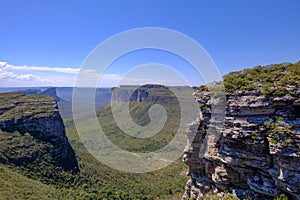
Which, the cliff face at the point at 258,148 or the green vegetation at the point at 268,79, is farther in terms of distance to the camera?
the green vegetation at the point at 268,79

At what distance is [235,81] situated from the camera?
21.9 m

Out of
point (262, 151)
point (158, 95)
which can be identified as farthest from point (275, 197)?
point (158, 95)

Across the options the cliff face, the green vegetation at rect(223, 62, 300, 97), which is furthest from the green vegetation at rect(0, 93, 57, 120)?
the green vegetation at rect(223, 62, 300, 97)

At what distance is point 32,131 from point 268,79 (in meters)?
74.3

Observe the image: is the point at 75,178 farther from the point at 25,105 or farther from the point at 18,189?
the point at 25,105

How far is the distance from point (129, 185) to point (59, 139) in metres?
31.6

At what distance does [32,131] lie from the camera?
7544 cm

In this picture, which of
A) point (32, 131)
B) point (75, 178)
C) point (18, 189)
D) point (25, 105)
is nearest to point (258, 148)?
point (18, 189)

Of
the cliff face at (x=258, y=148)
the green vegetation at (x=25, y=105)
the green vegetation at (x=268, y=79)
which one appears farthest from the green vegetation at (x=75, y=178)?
the green vegetation at (x=268, y=79)

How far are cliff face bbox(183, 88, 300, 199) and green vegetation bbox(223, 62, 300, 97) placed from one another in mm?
521

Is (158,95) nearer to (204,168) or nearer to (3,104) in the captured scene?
(3,104)

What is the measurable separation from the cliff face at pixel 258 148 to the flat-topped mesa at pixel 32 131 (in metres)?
59.0

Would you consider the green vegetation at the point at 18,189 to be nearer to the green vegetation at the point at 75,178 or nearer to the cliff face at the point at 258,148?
the green vegetation at the point at 75,178

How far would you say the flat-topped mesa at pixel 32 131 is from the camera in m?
65.0
